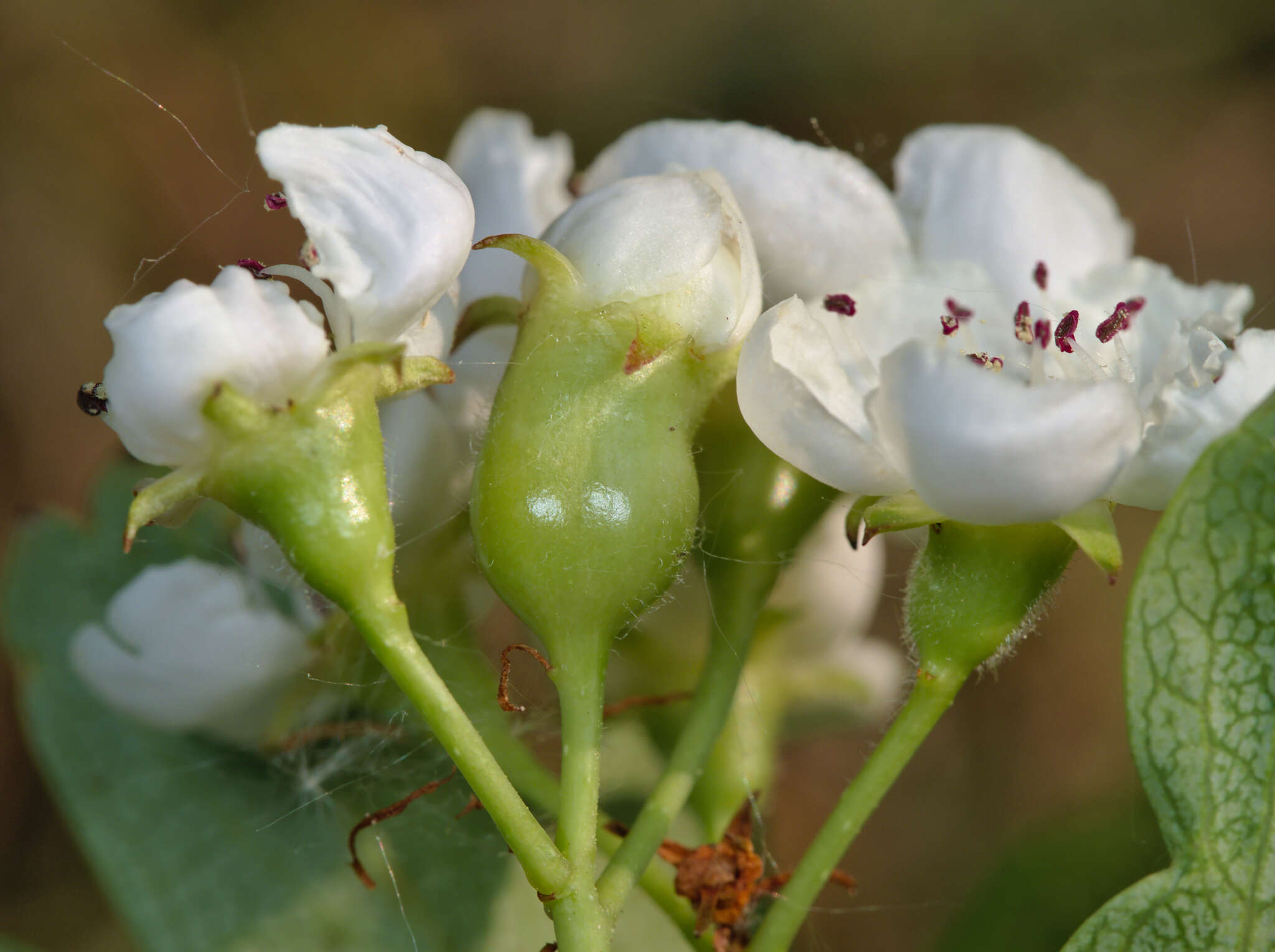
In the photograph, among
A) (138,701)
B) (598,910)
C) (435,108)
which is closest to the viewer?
(598,910)

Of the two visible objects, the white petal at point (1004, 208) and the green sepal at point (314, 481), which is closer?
the green sepal at point (314, 481)

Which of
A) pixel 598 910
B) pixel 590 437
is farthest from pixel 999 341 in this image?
pixel 598 910

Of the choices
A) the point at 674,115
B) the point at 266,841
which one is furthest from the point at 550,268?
the point at 674,115

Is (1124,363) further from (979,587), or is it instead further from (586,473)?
(586,473)

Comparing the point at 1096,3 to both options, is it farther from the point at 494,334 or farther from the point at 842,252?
the point at 494,334

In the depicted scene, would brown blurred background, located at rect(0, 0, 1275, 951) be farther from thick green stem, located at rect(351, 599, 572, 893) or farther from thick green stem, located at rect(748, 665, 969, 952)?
thick green stem, located at rect(351, 599, 572, 893)

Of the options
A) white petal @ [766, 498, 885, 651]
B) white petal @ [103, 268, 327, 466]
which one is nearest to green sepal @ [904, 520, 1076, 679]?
white petal @ [766, 498, 885, 651]

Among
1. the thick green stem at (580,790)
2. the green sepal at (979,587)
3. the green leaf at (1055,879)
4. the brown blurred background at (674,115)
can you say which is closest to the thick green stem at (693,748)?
the thick green stem at (580,790)

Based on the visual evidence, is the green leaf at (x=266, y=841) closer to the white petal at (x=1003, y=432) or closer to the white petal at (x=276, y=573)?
the white petal at (x=276, y=573)
